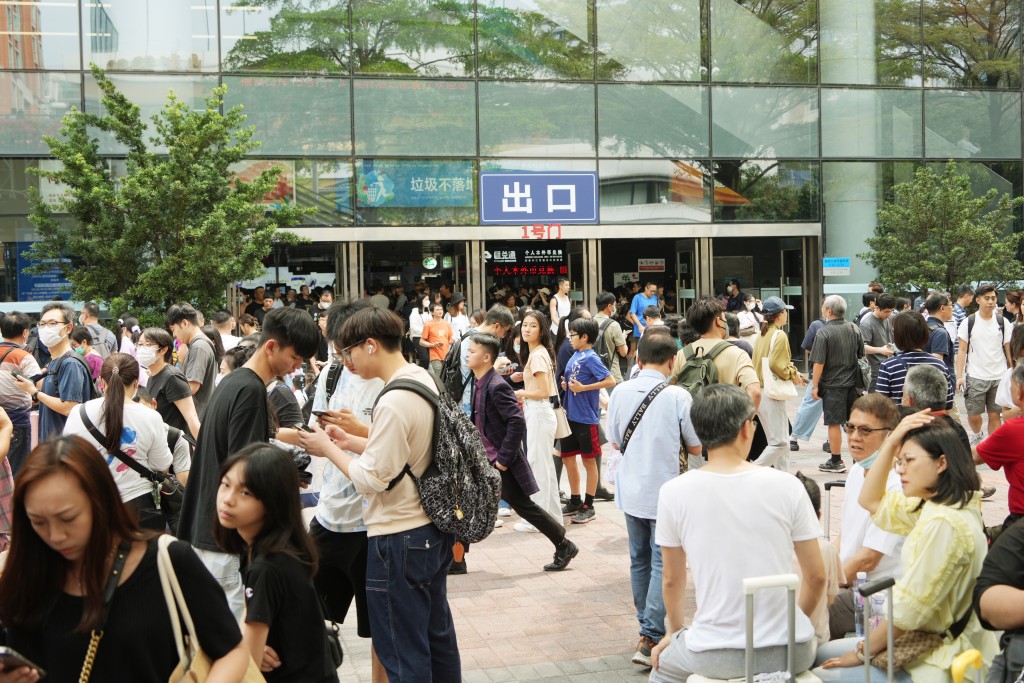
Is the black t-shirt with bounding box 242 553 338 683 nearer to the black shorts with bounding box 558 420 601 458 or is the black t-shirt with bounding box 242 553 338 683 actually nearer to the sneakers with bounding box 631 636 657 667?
the sneakers with bounding box 631 636 657 667

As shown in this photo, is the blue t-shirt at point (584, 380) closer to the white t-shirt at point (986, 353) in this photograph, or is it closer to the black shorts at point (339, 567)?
the black shorts at point (339, 567)

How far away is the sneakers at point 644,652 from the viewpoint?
579 centimetres

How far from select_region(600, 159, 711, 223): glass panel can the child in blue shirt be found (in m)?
12.5

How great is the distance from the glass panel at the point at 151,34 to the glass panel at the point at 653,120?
25.7 feet

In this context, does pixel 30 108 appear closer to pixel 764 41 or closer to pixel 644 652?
pixel 764 41

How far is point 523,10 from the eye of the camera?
2125 cm

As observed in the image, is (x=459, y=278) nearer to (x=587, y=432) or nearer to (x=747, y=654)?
(x=587, y=432)

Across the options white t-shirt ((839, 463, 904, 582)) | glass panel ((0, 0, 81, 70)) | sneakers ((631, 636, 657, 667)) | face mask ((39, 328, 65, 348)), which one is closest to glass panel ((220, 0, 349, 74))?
glass panel ((0, 0, 81, 70))

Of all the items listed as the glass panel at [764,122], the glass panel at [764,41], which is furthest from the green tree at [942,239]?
the glass panel at [764,41]

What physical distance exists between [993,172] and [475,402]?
19.7 m

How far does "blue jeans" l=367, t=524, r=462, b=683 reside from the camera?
14.1 feet

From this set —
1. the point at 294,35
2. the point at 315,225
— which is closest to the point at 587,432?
the point at 315,225

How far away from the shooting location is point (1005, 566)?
11.6ft

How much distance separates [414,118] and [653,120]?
16.4ft
